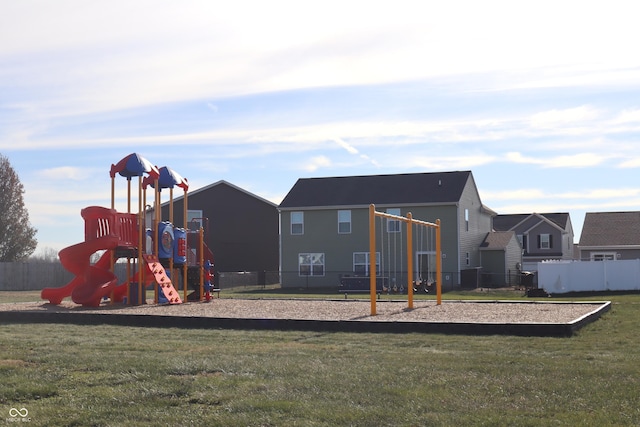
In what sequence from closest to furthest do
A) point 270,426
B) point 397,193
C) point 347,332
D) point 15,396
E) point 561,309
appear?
point 270,426, point 15,396, point 347,332, point 561,309, point 397,193

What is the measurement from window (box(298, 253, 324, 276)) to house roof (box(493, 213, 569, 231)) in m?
25.3

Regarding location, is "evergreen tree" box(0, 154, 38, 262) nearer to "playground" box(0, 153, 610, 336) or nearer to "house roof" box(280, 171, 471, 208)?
"house roof" box(280, 171, 471, 208)

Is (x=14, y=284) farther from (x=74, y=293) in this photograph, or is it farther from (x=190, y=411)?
(x=190, y=411)

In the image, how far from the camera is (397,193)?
46562 millimetres

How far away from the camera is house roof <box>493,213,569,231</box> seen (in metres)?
66.6

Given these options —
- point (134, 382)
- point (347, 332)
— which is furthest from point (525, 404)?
point (347, 332)

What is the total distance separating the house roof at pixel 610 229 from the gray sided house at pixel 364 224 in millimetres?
8503

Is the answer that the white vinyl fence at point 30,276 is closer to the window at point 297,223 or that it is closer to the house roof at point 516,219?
the window at point 297,223

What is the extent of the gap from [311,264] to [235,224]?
8.49m

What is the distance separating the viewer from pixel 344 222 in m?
46.8

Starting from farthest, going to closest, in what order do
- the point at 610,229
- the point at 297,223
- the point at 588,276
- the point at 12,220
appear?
the point at 12,220 → the point at 610,229 → the point at 297,223 → the point at 588,276

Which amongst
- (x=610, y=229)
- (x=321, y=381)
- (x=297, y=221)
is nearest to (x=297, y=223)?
(x=297, y=221)

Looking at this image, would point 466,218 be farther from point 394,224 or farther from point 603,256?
point 603,256

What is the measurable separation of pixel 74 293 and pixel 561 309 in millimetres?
13033
